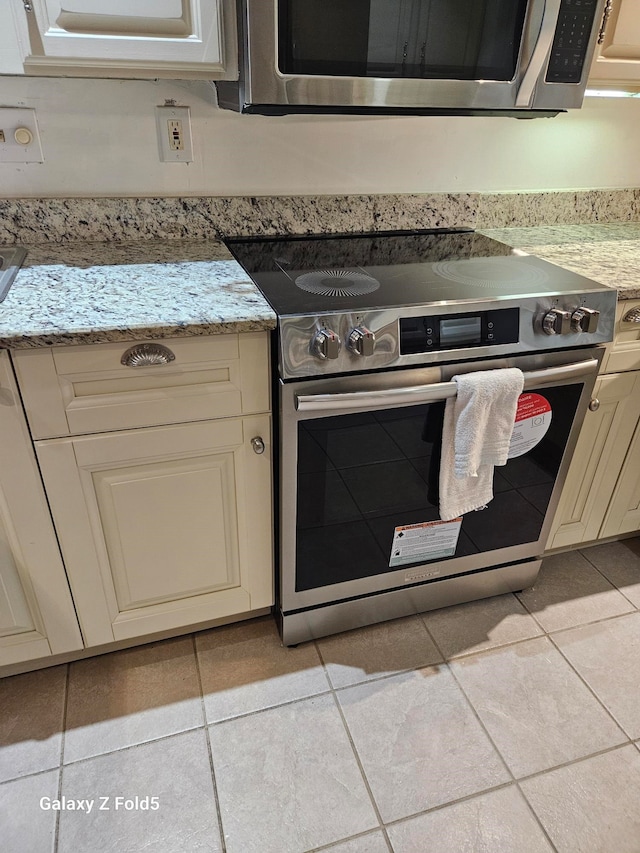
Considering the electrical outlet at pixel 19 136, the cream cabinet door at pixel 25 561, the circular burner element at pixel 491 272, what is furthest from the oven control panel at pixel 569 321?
the electrical outlet at pixel 19 136

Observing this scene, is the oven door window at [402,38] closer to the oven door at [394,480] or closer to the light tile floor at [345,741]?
the oven door at [394,480]

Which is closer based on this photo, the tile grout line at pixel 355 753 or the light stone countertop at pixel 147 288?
the light stone countertop at pixel 147 288

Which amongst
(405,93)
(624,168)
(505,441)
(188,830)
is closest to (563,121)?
(624,168)

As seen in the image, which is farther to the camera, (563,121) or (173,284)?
(563,121)

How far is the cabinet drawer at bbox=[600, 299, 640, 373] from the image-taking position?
1438 millimetres

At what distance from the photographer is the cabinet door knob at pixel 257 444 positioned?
1.28m

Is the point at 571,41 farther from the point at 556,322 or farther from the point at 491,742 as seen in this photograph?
the point at 491,742

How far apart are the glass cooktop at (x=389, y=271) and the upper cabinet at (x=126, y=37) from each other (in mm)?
435

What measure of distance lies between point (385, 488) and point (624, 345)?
70cm

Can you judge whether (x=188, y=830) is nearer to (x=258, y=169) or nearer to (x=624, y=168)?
(x=258, y=169)

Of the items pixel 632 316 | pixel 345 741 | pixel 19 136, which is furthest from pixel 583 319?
pixel 19 136

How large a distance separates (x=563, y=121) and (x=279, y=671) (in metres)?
1.79

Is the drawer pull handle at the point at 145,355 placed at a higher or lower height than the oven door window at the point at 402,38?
lower

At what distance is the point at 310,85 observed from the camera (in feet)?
3.96
